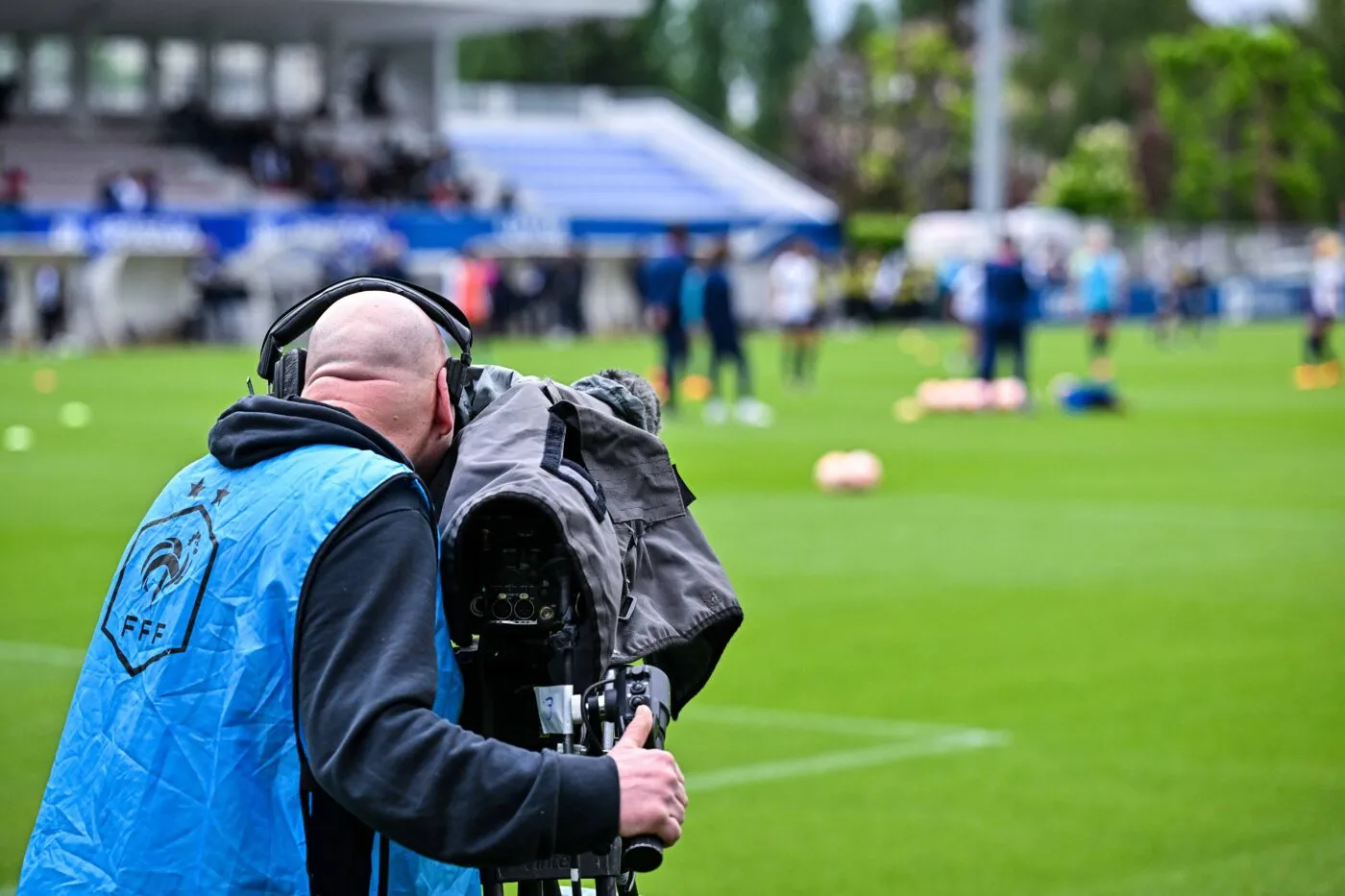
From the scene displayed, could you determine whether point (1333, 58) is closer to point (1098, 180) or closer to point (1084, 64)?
point (1084, 64)

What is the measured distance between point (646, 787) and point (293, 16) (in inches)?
2307

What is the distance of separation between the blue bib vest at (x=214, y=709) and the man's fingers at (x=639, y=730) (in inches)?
11.7

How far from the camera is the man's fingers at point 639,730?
123 inches

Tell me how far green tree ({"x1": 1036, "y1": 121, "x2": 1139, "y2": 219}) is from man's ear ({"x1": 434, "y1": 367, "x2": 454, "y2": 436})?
87.6 meters

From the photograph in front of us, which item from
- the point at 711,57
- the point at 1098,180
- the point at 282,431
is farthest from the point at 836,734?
the point at 711,57

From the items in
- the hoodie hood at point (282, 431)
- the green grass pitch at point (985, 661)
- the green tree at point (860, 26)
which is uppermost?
the green tree at point (860, 26)

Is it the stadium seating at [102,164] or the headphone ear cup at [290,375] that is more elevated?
the stadium seating at [102,164]

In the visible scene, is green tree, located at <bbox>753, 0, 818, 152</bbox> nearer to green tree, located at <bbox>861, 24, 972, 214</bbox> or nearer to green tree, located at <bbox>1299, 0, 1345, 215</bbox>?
green tree, located at <bbox>861, 24, 972, 214</bbox>

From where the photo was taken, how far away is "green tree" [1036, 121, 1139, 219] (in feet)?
292

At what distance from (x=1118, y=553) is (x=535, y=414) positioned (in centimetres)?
1129

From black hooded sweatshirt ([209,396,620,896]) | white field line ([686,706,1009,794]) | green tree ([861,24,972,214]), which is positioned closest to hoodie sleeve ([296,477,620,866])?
black hooded sweatshirt ([209,396,620,896])

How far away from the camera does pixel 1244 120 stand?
88.6 metres

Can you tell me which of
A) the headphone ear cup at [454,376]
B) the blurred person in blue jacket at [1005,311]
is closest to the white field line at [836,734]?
the headphone ear cup at [454,376]

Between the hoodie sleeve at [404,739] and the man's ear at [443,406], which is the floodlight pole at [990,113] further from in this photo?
the hoodie sleeve at [404,739]
